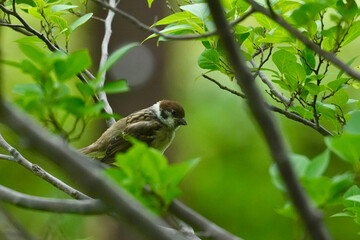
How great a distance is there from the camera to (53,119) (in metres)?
1.21

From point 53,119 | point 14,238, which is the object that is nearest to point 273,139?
point 53,119

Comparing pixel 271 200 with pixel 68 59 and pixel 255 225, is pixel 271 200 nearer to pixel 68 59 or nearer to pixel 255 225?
pixel 255 225

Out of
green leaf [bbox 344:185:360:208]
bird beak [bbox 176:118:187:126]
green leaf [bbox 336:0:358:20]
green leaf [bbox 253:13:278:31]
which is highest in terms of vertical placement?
green leaf [bbox 336:0:358:20]

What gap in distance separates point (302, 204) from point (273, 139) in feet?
0.33

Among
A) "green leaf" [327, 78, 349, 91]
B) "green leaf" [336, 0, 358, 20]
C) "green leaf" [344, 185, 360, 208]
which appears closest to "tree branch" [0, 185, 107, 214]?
"green leaf" [344, 185, 360, 208]

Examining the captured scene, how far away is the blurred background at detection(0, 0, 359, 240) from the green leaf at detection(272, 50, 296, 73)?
493 cm

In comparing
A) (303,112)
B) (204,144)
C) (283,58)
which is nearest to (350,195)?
(303,112)

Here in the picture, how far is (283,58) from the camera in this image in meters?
1.98

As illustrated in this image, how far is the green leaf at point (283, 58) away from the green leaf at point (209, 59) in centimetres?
20

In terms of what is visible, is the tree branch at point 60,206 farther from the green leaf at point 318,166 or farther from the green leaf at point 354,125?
the green leaf at point 354,125

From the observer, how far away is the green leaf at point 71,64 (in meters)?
1.23

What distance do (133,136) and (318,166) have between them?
3100 millimetres

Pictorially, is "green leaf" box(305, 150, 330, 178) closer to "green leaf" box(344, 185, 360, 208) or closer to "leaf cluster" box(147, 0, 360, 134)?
"green leaf" box(344, 185, 360, 208)

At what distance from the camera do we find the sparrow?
4070 mm
